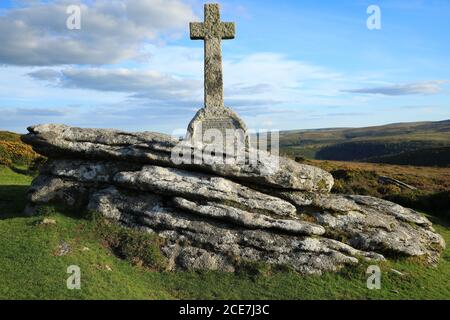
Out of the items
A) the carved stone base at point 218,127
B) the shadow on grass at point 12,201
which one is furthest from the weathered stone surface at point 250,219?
the shadow on grass at point 12,201

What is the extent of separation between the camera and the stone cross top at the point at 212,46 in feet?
75.4

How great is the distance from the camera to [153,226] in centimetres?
1923

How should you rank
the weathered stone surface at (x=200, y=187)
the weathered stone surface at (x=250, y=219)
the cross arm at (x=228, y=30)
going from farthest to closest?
1. the cross arm at (x=228, y=30)
2. the weathered stone surface at (x=200, y=187)
3. the weathered stone surface at (x=250, y=219)

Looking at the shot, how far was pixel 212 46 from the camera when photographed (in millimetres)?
23078

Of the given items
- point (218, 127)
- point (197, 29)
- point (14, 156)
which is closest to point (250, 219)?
point (218, 127)

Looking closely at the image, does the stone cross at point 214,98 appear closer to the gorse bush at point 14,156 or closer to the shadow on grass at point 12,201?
the shadow on grass at point 12,201

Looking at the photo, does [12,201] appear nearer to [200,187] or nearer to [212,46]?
[200,187]

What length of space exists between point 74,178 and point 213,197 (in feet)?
26.0

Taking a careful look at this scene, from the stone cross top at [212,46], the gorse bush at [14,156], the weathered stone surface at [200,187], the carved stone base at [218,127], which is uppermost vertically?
the stone cross top at [212,46]

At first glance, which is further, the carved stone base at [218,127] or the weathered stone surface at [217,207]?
the carved stone base at [218,127]

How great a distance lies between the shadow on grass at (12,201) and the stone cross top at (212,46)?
1189cm
